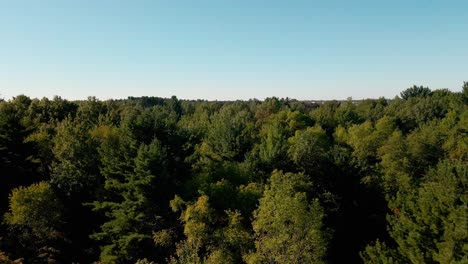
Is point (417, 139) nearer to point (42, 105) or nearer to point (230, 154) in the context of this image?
point (230, 154)

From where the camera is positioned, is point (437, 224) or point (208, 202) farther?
point (208, 202)

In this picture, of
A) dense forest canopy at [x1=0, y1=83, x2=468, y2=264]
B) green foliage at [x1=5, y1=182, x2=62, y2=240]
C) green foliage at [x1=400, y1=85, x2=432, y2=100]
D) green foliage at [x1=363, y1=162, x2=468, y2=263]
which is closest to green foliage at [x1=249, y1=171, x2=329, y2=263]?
dense forest canopy at [x1=0, y1=83, x2=468, y2=264]

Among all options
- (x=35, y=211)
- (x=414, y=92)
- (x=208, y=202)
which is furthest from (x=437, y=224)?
(x=414, y=92)

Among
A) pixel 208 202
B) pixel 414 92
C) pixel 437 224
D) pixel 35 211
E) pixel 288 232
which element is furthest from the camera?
pixel 414 92

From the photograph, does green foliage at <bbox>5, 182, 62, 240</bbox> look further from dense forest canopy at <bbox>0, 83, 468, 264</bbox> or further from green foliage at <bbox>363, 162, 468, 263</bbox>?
green foliage at <bbox>363, 162, 468, 263</bbox>

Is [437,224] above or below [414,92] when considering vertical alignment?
below

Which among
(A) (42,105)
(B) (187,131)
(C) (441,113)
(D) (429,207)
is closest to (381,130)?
(C) (441,113)

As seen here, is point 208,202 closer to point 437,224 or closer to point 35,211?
point 35,211

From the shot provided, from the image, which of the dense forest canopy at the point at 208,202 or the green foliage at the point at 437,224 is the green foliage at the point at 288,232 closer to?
the dense forest canopy at the point at 208,202
